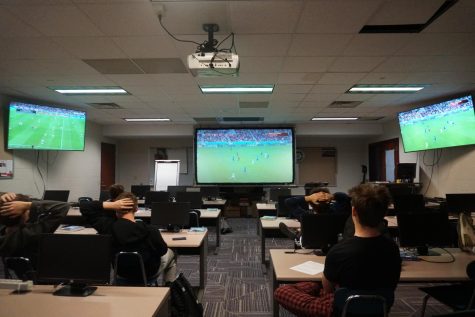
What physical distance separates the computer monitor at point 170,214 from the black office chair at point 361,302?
8.43ft

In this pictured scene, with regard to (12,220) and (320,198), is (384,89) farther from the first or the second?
(12,220)

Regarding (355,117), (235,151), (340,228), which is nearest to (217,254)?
(340,228)

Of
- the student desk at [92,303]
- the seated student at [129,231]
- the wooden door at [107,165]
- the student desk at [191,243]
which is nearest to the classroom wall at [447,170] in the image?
the student desk at [191,243]

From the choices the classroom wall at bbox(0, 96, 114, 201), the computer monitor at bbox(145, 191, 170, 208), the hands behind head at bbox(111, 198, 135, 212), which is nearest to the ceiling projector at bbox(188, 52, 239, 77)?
the hands behind head at bbox(111, 198, 135, 212)

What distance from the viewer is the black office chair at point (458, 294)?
7.79 feet

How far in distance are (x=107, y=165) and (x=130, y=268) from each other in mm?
8164

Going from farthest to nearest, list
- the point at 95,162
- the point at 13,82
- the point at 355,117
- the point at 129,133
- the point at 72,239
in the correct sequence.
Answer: the point at 129,133, the point at 95,162, the point at 355,117, the point at 13,82, the point at 72,239

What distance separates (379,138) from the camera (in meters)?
9.83

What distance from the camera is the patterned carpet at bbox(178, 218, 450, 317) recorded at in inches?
133

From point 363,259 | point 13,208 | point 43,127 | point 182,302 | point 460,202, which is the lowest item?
point 182,302

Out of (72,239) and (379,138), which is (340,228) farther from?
(379,138)

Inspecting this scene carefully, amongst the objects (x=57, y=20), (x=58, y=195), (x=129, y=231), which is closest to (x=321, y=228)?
(x=129, y=231)

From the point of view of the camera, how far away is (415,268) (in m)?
2.63

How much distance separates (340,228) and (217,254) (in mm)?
3131
